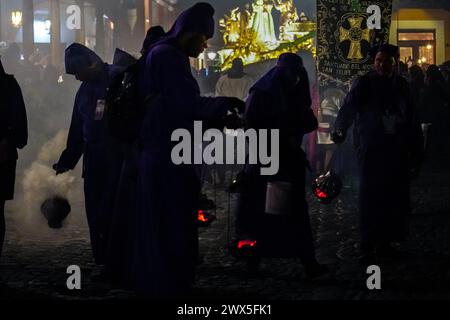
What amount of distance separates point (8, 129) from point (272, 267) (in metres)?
2.31

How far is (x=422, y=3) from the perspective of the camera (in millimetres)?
36844

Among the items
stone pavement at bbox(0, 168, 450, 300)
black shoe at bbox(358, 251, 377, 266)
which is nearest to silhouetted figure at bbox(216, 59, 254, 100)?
stone pavement at bbox(0, 168, 450, 300)

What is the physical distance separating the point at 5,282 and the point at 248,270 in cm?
181

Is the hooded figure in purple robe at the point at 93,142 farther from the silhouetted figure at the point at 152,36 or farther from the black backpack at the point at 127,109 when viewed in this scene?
the black backpack at the point at 127,109

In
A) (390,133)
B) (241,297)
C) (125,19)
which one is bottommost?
(241,297)

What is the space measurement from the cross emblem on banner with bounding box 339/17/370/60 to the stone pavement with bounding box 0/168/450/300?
98.6 inches

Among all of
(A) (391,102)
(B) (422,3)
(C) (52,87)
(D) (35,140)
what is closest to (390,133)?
(A) (391,102)

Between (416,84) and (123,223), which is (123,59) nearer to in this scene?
(123,223)

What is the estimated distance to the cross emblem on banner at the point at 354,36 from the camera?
1264 centimetres

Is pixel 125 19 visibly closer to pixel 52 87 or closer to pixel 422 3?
pixel 52 87

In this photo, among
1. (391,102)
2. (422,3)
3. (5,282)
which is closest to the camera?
(5,282)

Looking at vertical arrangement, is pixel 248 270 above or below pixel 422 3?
below

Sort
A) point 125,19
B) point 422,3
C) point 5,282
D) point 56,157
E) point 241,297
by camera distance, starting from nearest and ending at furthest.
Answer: point 241,297
point 5,282
point 56,157
point 125,19
point 422,3

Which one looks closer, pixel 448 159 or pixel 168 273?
pixel 168 273
